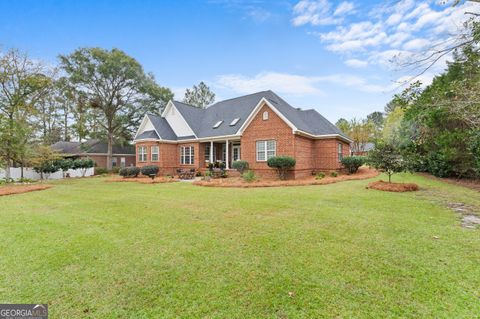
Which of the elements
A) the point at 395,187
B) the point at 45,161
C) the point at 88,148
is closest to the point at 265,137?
the point at 395,187

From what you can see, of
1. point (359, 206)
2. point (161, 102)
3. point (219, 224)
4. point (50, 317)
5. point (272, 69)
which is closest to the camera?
point (50, 317)

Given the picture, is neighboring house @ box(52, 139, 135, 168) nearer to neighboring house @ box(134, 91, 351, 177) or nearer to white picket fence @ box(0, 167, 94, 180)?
white picket fence @ box(0, 167, 94, 180)

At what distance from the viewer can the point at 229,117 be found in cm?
2267

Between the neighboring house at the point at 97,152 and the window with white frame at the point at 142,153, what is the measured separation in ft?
49.3

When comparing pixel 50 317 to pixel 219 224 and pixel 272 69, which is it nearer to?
pixel 219 224

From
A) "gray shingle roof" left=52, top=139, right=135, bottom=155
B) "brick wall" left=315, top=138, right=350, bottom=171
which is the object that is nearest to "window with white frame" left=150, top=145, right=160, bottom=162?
"brick wall" left=315, top=138, right=350, bottom=171

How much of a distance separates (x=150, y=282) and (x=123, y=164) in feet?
123

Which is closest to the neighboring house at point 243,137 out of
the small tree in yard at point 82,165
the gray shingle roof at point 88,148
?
the small tree in yard at point 82,165

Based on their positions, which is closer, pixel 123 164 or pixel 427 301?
pixel 427 301

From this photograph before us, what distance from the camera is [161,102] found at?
107ft

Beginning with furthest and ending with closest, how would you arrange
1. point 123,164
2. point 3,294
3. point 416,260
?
point 123,164 < point 416,260 < point 3,294

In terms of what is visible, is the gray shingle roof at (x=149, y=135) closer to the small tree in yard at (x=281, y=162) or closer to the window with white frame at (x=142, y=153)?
the window with white frame at (x=142, y=153)

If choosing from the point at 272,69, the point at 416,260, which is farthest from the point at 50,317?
the point at 272,69

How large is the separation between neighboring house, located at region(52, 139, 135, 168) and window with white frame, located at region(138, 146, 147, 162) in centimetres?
1502
